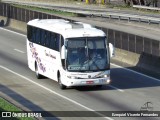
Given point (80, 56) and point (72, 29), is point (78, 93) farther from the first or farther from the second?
point (72, 29)

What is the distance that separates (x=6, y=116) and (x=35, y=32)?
45.2ft

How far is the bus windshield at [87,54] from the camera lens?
26.7m

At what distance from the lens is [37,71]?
99.9ft

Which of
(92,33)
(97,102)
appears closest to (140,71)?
(92,33)

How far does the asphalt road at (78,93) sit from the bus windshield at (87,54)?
1082mm

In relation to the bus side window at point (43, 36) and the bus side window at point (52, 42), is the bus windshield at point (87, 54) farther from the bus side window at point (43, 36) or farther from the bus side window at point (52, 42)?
the bus side window at point (43, 36)

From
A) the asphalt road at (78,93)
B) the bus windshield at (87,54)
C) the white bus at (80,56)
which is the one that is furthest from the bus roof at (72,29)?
the asphalt road at (78,93)

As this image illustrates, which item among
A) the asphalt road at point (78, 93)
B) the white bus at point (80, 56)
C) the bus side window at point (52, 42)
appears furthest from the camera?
the bus side window at point (52, 42)

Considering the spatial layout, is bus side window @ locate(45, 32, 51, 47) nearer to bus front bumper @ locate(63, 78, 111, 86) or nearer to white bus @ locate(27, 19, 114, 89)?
white bus @ locate(27, 19, 114, 89)

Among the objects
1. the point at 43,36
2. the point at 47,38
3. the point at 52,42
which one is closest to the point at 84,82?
the point at 52,42

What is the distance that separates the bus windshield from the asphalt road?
3.55 ft

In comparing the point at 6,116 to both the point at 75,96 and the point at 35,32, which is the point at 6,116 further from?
the point at 35,32

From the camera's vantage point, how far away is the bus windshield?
87.7 feet

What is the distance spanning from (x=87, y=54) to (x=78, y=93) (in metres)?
1.74
